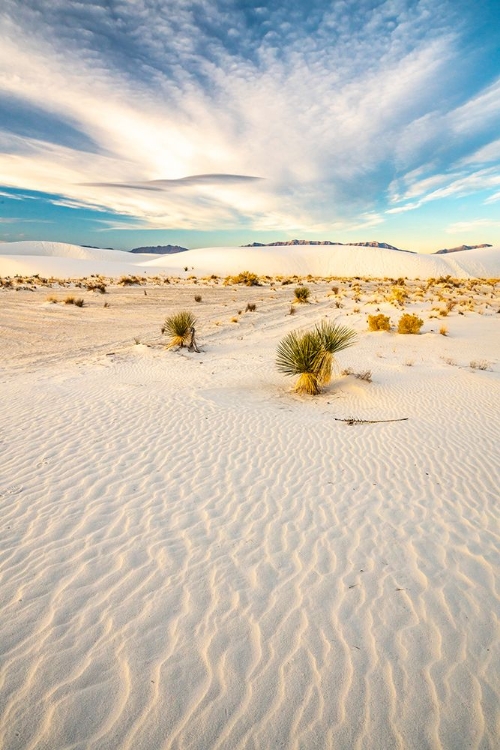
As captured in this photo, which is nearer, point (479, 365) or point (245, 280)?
point (479, 365)

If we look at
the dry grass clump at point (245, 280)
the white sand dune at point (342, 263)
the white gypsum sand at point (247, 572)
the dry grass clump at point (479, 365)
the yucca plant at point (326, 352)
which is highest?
the white sand dune at point (342, 263)

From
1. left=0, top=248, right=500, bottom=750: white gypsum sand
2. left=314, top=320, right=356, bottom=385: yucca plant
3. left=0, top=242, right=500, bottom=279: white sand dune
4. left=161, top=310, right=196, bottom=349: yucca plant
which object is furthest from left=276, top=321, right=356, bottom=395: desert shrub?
left=0, top=242, right=500, bottom=279: white sand dune

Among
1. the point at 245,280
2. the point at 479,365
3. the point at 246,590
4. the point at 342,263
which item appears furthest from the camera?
the point at 342,263

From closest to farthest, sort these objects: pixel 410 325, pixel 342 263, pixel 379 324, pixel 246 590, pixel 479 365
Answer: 1. pixel 246 590
2. pixel 479 365
3. pixel 410 325
4. pixel 379 324
5. pixel 342 263

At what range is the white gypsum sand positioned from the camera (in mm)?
2082

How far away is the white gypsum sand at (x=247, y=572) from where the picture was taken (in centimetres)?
208

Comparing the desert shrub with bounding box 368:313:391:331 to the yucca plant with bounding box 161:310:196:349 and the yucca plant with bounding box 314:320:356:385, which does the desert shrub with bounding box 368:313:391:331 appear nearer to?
the yucca plant with bounding box 314:320:356:385

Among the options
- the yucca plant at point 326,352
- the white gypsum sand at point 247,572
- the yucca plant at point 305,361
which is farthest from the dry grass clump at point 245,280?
the white gypsum sand at point 247,572

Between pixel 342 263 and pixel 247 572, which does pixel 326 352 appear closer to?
pixel 247 572

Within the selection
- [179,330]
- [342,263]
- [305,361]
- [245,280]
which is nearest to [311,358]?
[305,361]

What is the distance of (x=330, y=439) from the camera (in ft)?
20.1

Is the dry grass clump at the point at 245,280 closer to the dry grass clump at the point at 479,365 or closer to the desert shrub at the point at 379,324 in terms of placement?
the desert shrub at the point at 379,324

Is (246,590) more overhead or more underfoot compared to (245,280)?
more underfoot

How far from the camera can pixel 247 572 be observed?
3133mm
